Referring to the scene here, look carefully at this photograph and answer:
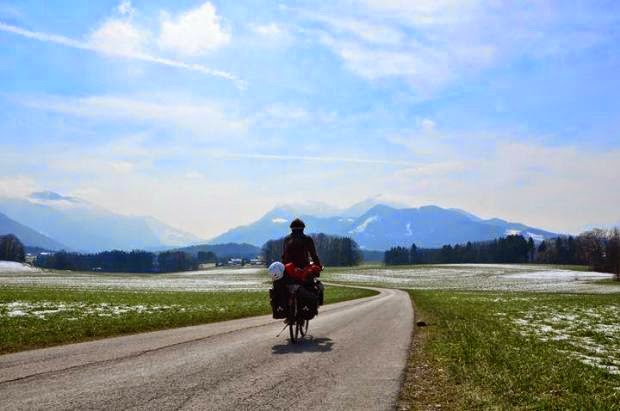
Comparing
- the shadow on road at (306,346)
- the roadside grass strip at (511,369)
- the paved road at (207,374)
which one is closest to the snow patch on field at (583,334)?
the roadside grass strip at (511,369)

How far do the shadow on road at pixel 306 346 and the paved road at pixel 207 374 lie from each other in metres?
0.03

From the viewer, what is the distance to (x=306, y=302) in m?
15.1

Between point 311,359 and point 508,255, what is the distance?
202731 mm

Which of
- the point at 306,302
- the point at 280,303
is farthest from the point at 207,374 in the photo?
the point at 306,302

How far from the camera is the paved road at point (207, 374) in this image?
25.6 ft

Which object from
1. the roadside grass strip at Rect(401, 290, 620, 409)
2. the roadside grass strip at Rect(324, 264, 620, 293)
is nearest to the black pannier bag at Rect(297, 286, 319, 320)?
the roadside grass strip at Rect(401, 290, 620, 409)

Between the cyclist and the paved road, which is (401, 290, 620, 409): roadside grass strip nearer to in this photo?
the paved road

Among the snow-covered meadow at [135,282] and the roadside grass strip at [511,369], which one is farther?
the snow-covered meadow at [135,282]

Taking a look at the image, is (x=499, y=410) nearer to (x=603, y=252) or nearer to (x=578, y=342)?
(x=578, y=342)

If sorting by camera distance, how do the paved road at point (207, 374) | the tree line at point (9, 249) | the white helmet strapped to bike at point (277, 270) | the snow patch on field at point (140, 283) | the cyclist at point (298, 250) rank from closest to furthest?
the paved road at point (207, 374)
the white helmet strapped to bike at point (277, 270)
the cyclist at point (298, 250)
the snow patch on field at point (140, 283)
the tree line at point (9, 249)

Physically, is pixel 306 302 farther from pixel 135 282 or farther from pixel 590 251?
pixel 590 251

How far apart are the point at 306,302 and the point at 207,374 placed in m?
5.74

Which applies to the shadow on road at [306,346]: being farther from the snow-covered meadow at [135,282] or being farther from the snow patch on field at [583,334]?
the snow-covered meadow at [135,282]

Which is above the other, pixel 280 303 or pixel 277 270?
pixel 277 270
